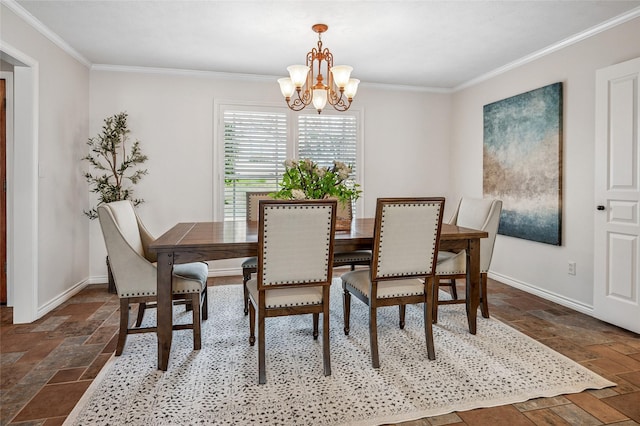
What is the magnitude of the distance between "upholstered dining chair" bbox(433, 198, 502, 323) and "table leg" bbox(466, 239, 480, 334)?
0.39 ft

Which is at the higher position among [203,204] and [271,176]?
[271,176]

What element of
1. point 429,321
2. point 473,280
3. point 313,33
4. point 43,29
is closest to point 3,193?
point 43,29

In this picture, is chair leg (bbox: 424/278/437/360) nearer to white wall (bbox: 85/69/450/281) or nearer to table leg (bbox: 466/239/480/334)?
table leg (bbox: 466/239/480/334)

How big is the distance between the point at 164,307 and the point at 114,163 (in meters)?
2.44

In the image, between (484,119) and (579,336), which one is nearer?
(579,336)

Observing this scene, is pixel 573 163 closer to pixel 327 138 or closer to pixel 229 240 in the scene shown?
pixel 327 138

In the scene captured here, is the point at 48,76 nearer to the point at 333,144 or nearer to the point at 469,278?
the point at 333,144

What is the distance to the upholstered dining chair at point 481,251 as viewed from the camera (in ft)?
9.50

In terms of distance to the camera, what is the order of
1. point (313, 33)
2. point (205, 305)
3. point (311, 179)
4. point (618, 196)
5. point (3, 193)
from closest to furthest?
point (311, 179) < point (618, 196) < point (205, 305) < point (313, 33) < point (3, 193)

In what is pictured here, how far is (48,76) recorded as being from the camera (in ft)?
10.8

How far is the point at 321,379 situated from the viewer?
7.04 ft

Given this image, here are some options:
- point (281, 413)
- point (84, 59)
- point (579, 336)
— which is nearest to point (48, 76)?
Answer: point (84, 59)

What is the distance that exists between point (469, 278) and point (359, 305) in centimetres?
108

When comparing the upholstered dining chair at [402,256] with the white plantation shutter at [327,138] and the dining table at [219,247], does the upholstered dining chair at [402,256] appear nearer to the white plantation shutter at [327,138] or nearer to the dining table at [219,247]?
the dining table at [219,247]
